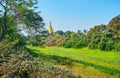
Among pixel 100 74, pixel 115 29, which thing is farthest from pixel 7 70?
pixel 115 29

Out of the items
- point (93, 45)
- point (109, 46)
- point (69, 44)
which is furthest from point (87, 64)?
point (69, 44)

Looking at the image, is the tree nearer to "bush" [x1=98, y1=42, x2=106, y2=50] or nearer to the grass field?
the grass field

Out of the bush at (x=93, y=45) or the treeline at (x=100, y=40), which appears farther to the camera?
the bush at (x=93, y=45)

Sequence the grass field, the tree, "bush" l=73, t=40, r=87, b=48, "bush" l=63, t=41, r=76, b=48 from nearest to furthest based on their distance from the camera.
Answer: the grass field
the tree
"bush" l=73, t=40, r=87, b=48
"bush" l=63, t=41, r=76, b=48

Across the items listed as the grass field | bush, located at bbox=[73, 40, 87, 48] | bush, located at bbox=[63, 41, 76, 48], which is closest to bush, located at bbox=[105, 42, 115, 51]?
bush, located at bbox=[73, 40, 87, 48]

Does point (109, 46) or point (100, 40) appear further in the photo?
point (100, 40)

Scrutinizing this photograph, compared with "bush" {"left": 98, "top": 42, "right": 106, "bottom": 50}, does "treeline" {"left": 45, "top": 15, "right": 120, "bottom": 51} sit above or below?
above

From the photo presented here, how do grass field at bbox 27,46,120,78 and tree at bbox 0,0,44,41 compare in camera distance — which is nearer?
grass field at bbox 27,46,120,78

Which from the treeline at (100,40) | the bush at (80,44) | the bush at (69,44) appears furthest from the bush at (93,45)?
the bush at (69,44)

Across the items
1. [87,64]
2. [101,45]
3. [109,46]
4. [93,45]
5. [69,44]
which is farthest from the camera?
[69,44]

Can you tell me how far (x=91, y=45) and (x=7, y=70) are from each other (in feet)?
128

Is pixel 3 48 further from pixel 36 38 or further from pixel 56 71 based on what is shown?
pixel 36 38

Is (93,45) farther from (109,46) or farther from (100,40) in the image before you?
(109,46)

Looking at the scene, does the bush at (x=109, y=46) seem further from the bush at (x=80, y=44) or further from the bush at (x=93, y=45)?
the bush at (x=80, y=44)
